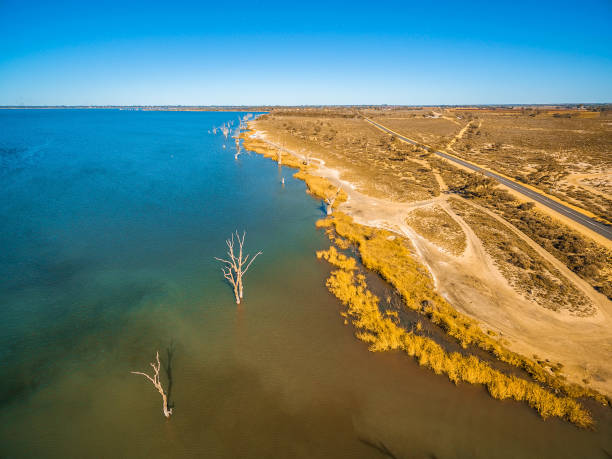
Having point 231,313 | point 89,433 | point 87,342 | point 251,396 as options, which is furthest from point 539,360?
point 87,342

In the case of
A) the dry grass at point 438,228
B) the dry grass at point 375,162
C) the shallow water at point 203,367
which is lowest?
the shallow water at point 203,367

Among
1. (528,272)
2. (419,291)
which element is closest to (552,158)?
(528,272)

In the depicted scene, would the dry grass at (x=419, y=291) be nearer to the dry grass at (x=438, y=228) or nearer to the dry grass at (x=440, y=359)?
the dry grass at (x=440, y=359)

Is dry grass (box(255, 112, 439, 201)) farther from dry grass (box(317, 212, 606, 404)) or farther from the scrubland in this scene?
dry grass (box(317, 212, 606, 404))

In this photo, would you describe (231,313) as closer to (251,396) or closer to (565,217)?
(251,396)

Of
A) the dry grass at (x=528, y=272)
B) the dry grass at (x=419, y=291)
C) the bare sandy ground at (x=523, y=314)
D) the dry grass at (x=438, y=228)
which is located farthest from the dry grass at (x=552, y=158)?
the dry grass at (x=419, y=291)
